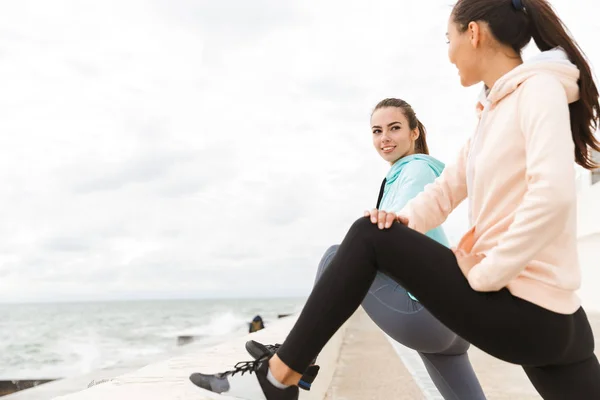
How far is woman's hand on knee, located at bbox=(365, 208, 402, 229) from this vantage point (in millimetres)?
1662

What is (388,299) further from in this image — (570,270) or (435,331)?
(570,270)

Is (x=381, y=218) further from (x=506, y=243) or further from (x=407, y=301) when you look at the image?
(x=407, y=301)

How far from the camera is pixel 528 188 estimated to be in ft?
4.97

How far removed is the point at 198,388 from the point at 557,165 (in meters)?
1.29

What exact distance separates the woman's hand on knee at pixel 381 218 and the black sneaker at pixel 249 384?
1.80 ft

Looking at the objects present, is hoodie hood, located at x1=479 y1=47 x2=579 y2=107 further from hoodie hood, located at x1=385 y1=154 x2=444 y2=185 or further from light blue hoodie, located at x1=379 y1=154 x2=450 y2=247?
hoodie hood, located at x1=385 y1=154 x2=444 y2=185

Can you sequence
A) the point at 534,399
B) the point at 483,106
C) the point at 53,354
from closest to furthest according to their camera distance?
the point at 483,106
the point at 534,399
the point at 53,354

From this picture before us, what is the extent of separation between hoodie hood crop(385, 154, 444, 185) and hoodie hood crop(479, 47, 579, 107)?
36.9 inches

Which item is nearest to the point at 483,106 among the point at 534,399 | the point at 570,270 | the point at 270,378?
Result: the point at 570,270

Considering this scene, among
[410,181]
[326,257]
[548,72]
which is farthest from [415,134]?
[548,72]

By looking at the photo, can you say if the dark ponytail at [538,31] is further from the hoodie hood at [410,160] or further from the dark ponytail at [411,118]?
the dark ponytail at [411,118]

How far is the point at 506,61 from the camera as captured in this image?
178 centimetres

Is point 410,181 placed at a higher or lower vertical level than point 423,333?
higher

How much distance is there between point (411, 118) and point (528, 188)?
152cm
